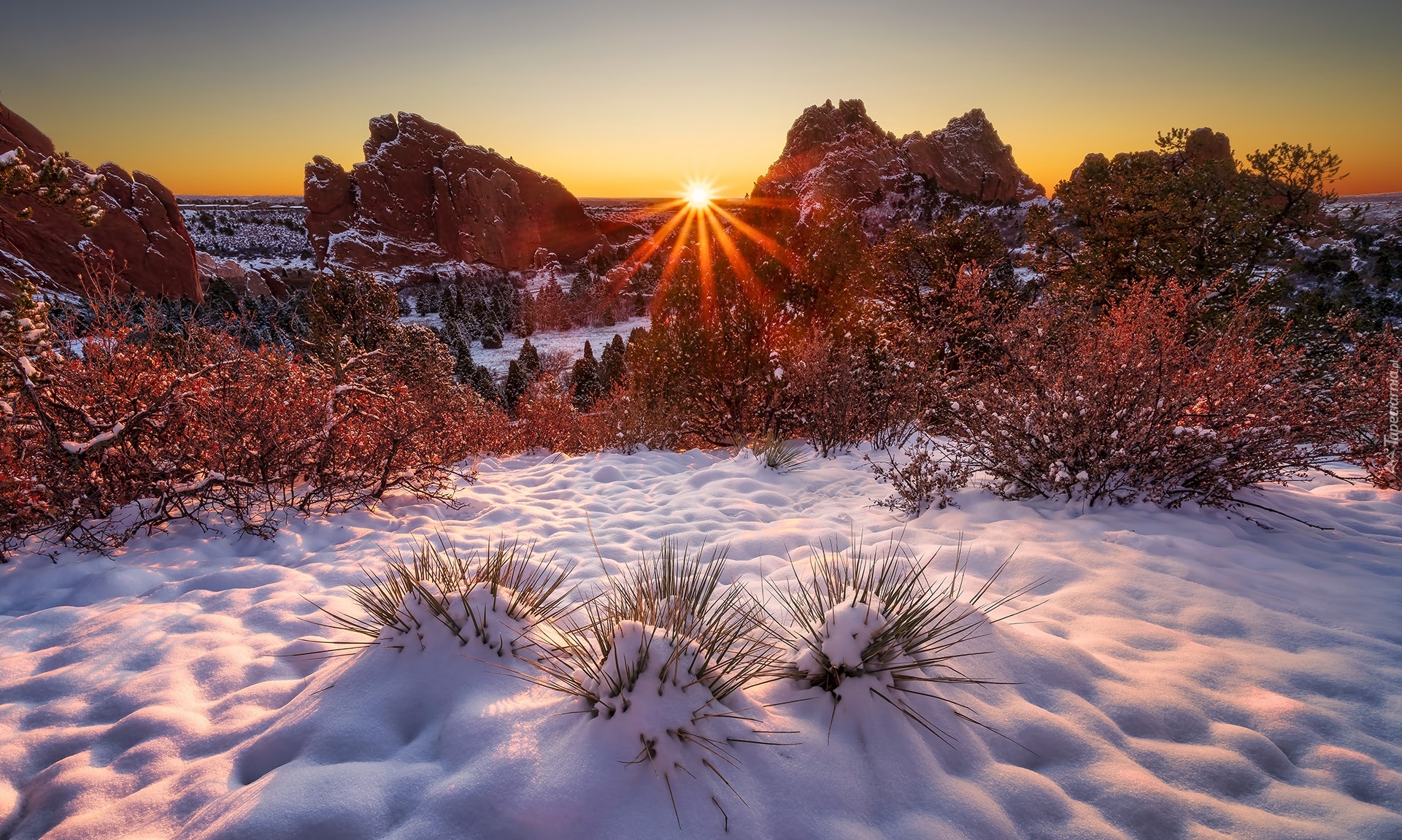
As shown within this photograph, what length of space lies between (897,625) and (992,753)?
431mm

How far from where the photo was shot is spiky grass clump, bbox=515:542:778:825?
147cm

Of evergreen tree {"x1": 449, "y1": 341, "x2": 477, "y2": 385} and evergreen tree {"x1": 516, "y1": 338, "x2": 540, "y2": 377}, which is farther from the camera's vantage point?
evergreen tree {"x1": 516, "y1": 338, "x2": 540, "y2": 377}

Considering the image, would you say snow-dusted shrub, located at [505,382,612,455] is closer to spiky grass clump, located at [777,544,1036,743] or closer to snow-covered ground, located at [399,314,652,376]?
spiky grass clump, located at [777,544,1036,743]

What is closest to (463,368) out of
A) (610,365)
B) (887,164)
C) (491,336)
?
(610,365)

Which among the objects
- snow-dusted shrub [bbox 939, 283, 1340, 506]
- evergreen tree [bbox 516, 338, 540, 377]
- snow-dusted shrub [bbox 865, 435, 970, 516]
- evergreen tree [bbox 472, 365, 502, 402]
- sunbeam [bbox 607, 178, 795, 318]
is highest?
sunbeam [bbox 607, 178, 795, 318]

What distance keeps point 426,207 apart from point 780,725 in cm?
7385

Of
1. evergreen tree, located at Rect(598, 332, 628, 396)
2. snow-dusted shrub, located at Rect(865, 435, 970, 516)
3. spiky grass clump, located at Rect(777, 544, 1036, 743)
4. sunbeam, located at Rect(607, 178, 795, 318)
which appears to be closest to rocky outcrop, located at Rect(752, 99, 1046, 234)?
evergreen tree, located at Rect(598, 332, 628, 396)

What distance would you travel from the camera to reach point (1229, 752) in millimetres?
1574

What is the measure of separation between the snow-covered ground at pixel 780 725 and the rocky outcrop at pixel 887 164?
48.2 m

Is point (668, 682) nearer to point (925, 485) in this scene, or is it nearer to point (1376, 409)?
point (925, 485)

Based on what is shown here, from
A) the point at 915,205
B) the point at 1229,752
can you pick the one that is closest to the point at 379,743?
the point at 1229,752

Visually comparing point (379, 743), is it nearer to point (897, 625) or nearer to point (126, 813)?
point (126, 813)

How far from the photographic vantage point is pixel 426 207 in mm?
62344

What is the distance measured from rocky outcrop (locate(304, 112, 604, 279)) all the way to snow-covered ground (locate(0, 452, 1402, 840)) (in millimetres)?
64420
